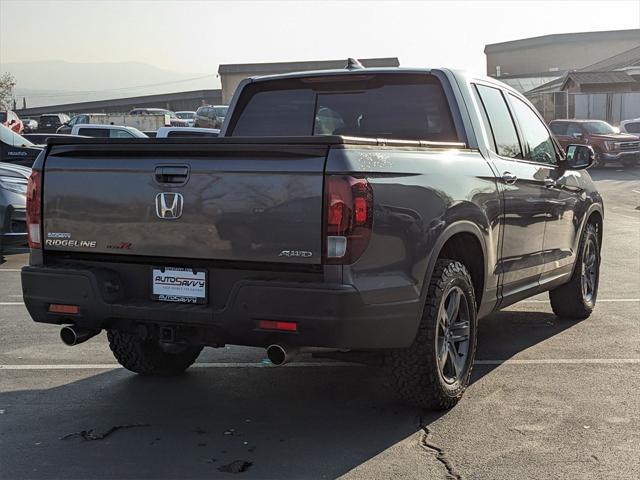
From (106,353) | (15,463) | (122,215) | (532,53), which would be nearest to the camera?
(15,463)

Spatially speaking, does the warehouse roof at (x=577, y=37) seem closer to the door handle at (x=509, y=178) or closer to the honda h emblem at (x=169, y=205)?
the door handle at (x=509, y=178)

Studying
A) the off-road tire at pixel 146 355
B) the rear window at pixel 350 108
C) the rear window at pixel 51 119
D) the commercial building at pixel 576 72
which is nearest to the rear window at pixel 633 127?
the commercial building at pixel 576 72

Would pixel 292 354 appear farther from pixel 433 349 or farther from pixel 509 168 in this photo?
pixel 509 168

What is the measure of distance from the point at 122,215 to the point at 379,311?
57.4 inches

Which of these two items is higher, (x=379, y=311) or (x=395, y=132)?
(x=395, y=132)

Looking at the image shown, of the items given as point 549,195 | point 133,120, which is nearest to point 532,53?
point 133,120

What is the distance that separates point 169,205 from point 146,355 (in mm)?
1583

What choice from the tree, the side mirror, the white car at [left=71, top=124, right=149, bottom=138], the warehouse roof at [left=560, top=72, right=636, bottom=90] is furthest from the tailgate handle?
the tree

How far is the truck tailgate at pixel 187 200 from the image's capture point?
4152mm

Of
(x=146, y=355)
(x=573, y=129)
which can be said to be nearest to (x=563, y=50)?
(x=573, y=129)

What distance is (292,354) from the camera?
14.1ft

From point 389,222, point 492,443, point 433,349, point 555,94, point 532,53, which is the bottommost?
point 492,443

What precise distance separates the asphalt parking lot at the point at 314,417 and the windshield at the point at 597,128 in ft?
81.4

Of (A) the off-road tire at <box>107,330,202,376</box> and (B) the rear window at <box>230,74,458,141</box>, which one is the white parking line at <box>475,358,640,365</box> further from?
(A) the off-road tire at <box>107,330,202,376</box>
